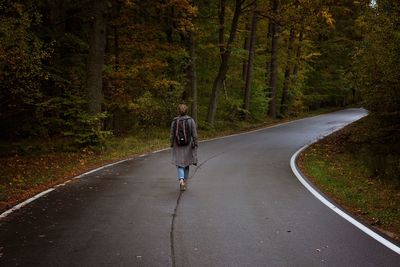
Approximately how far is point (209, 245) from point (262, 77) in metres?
33.6

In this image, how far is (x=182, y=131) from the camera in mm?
11188

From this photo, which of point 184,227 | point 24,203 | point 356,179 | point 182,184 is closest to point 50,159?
point 24,203

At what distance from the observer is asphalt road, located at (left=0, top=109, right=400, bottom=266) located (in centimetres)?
629

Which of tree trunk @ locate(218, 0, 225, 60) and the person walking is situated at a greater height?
tree trunk @ locate(218, 0, 225, 60)

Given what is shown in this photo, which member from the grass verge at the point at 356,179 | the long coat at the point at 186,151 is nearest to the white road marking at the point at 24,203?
the long coat at the point at 186,151

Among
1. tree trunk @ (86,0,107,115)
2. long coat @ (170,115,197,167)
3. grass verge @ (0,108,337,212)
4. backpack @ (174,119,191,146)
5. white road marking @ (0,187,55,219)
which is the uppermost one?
tree trunk @ (86,0,107,115)

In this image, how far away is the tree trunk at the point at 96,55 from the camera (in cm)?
1895

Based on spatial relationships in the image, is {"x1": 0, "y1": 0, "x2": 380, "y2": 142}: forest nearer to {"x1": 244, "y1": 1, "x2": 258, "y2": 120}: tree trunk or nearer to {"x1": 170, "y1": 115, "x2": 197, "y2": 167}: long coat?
{"x1": 244, "y1": 1, "x2": 258, "y2": 120}: tree trunk

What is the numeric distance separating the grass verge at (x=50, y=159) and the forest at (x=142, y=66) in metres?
0.60

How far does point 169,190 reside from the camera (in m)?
11.1

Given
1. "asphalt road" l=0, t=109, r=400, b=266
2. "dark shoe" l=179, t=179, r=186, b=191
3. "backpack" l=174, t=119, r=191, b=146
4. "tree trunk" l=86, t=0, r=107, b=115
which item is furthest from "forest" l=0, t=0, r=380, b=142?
"dark shoe" l=179, t=179, r=186, b=191

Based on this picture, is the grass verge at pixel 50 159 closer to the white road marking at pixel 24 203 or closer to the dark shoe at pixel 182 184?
the white road marking at pixel 24 203

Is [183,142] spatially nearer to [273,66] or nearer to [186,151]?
[186,151]

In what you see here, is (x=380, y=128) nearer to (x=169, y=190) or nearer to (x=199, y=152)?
(x=199, y=152)
